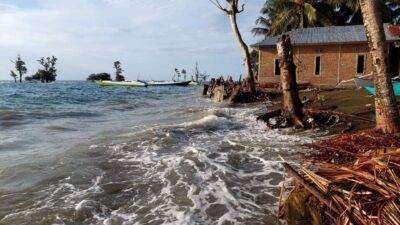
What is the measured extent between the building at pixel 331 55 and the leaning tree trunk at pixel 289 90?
623 inches

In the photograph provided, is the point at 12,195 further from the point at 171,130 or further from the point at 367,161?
the point at 171,130

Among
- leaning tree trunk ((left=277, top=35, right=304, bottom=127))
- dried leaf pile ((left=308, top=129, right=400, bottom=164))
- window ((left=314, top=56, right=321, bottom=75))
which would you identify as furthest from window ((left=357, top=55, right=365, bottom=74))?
dried leaf pile ((left=308, top=129, right=400, bottom=164))

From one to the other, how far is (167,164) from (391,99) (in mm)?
4426

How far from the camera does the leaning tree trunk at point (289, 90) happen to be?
12336 mm

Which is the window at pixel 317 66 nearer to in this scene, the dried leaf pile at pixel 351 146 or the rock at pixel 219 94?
the rock at pixel 219 94

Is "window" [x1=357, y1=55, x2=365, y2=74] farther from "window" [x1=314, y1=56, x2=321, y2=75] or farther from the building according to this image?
"window" [x1=314, y1=56, x2=321, y2=75]

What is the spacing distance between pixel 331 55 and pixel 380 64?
21.8m

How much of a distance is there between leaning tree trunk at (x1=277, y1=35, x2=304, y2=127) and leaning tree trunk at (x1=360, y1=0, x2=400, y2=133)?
422 centimetres

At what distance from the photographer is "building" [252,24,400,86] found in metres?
28.0

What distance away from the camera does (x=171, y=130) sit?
1305 cm

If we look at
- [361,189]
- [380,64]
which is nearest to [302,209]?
[361,189]

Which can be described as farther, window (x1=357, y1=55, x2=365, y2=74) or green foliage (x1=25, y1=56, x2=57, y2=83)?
green foliage (x1=25, y1=56, x2=57, y2=83)

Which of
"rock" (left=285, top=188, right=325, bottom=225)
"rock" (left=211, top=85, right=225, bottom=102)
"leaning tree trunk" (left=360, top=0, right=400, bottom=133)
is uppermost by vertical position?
"leaning tree trunk" (left=360, top=0, right=400, bottom=133)

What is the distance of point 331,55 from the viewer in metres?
28.6
